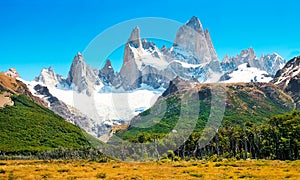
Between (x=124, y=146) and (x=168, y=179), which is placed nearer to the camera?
(x=168, y=179)

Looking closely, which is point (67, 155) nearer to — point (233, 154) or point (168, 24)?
point (233, 154)

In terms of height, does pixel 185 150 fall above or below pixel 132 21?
below

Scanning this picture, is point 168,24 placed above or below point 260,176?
above

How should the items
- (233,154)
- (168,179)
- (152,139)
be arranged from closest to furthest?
1. (168,179)
2. (233,154)
3. (152,139)


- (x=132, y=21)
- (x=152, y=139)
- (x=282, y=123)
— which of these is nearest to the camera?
(x=132, y=21)

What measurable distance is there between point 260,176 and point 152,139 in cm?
10226

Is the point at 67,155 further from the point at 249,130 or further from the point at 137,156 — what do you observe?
the point at 249,130

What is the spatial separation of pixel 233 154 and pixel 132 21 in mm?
83487

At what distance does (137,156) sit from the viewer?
133 m

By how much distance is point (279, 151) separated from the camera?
332 ft

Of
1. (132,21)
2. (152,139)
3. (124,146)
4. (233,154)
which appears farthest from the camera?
(124,146)

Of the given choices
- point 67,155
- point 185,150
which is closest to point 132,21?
point 185,150

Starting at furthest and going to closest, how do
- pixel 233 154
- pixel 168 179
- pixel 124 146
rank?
pixel 124 146, pixel 233 154, pixel 168 179

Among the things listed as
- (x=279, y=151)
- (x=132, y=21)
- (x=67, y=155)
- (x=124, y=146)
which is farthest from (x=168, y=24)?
(x=67, y=155)
